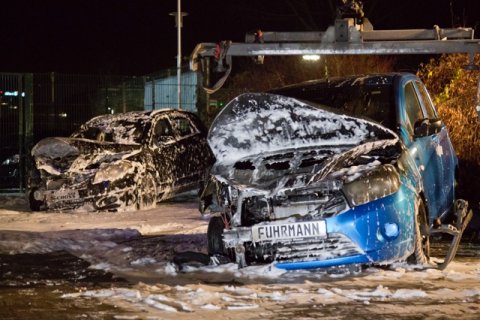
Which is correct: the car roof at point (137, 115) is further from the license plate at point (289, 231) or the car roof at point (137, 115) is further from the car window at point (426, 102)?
the license plate at point (289, 231)

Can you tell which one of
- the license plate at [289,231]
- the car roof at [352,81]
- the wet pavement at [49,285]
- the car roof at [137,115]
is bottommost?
the wet pavement at [49,285]

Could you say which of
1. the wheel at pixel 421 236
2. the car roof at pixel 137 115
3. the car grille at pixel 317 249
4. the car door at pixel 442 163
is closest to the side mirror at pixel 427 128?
the car door at pixel 442 163

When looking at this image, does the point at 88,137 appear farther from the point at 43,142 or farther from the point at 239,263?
the point at 239,263

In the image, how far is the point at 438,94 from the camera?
53.0ft

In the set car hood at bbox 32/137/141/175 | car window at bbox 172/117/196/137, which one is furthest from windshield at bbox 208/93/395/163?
car window at bbox 172/117/196/137

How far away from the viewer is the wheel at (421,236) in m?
7.07

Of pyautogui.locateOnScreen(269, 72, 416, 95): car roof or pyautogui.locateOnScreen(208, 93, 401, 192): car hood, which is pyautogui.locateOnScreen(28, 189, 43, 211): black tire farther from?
pyautogui.locateOnScreen(208, 93, 401, 192): car hood

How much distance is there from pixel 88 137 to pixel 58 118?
4840 mm

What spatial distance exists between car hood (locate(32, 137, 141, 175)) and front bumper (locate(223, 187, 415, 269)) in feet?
20.0

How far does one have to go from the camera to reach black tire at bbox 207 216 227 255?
7809 mm

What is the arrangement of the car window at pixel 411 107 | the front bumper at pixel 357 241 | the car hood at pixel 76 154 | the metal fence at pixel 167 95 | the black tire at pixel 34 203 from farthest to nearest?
the metal fence at pixel 167 95 → the black tire at pixel 34 203 → the car hood at pixel 76 154 → the car window at pixel 411 107 → the front bumper at pixel 357 241

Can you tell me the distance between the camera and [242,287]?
666 cm

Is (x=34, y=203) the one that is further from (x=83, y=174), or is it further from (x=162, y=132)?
(x=162, y=132)

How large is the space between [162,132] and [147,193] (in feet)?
4.67
